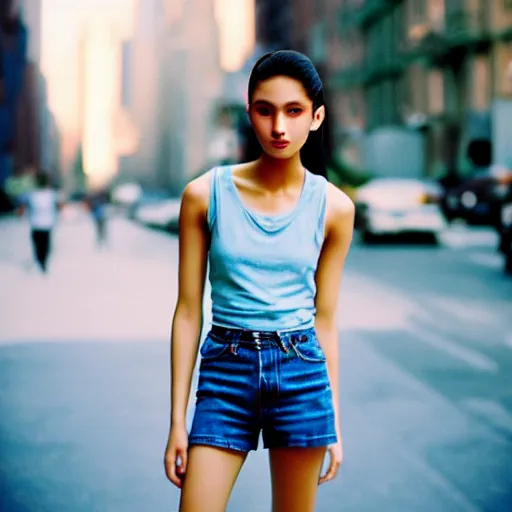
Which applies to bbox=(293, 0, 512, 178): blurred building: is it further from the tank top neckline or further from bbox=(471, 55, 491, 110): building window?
the tank top neckline

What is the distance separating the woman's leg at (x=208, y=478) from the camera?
244cm

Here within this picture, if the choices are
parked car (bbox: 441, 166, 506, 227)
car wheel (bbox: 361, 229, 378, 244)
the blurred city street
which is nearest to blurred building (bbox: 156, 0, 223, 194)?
parked car (bbox: 441, 166, 506, 227)

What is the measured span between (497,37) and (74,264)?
2469 cm

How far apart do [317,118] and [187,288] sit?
0.60 meters

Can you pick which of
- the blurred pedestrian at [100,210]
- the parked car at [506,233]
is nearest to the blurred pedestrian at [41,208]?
the parked car at [506,233]

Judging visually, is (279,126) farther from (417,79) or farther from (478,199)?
(417,79)

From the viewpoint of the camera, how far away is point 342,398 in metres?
7.06

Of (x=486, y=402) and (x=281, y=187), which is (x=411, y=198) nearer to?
(x=486, y=402)

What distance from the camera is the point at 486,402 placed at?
691cm

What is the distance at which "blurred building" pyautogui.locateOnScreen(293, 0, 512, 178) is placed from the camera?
4012 centimetres

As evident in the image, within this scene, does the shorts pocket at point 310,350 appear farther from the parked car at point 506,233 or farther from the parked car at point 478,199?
the parked car at point 478,199

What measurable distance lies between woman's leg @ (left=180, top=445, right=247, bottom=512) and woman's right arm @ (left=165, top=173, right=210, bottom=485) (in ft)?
0.32

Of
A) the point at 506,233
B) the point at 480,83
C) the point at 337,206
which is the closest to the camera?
the point at 337,206

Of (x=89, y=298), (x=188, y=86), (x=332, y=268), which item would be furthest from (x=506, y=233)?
(x=188, y=86)
